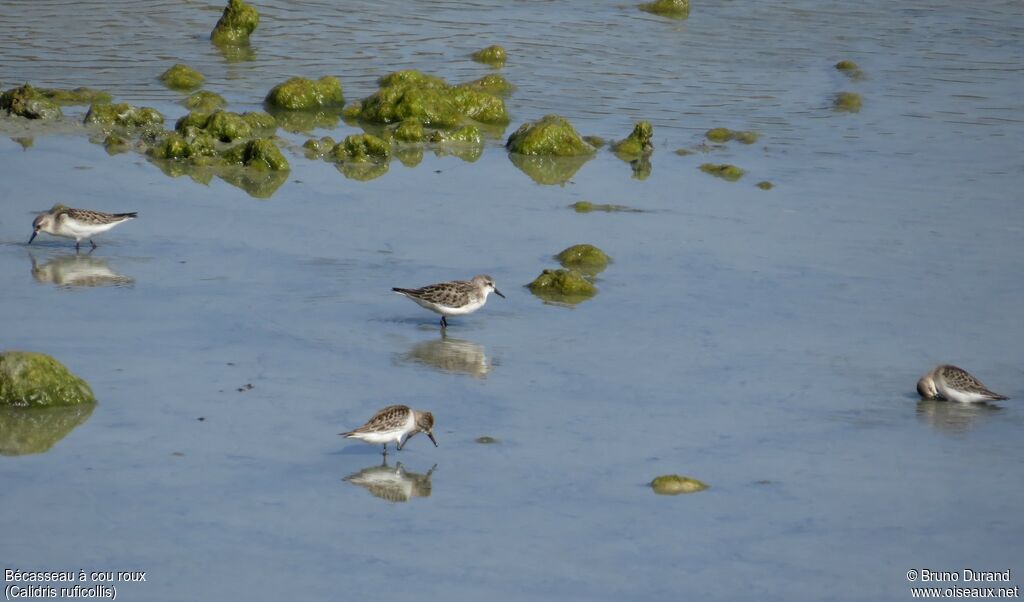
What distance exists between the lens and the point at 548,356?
1560 centimetres

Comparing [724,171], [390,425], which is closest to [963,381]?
[390,425]

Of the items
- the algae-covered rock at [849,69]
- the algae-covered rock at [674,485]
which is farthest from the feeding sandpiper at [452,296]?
the algae-covered rock at [849,69]

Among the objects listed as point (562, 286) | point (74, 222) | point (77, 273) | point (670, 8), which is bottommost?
point (77, 273)

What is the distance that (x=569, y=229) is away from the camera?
1998 cm

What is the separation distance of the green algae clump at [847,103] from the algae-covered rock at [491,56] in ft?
22.4

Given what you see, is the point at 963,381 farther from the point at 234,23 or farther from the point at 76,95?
the point at 234,23

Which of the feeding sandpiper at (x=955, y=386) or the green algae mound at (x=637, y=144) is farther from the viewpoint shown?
the green algae mound at (x=637, y=144)

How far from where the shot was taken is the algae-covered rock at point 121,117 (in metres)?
24.1

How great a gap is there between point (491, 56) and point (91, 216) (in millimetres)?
13186

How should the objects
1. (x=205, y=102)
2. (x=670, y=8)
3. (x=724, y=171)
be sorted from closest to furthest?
(x=724, y=171), (x=205, y=102), (x=670, y=8)

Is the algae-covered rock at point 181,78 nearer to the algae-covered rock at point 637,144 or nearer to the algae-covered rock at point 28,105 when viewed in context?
the algae-covered rock at point 28,105

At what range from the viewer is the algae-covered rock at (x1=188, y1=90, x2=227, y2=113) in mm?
25344

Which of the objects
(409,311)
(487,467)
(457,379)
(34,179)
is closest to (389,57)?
(34,179)

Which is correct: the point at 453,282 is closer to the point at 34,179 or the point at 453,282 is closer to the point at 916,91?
the point at 34,179
